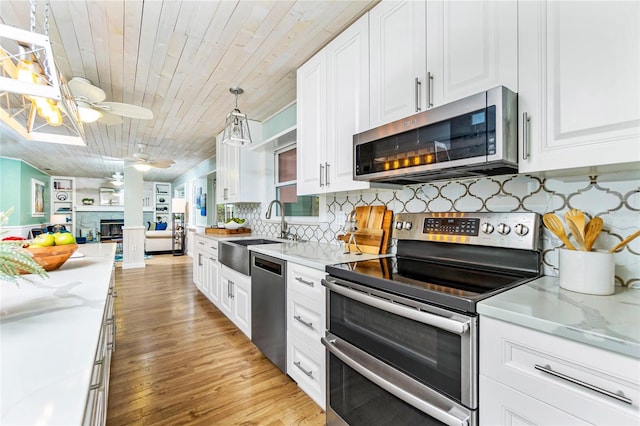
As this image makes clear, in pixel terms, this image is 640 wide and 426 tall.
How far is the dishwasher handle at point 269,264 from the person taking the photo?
6.60 ft

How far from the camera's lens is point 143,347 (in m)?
2.52

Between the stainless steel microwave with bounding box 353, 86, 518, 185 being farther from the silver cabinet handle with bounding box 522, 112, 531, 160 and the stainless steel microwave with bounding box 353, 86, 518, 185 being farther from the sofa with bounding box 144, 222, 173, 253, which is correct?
the sofa with bounding box 144, 222, 173, 253

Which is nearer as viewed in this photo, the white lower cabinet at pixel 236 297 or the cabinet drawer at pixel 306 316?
the cabinet drawer at pixel 306 316

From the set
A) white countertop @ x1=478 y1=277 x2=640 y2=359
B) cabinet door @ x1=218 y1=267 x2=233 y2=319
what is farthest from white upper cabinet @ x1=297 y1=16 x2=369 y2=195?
cabinet door @ x1=218 y1=267 x2=233 y2=319

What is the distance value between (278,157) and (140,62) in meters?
1.66

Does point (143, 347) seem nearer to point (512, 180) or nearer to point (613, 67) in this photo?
point (512, 180)

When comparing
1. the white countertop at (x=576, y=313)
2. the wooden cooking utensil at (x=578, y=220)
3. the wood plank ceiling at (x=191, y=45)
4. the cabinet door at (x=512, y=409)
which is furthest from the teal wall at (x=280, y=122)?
the cabinet door at (x=512, y=409)

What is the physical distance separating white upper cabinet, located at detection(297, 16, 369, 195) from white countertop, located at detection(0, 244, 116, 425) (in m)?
1.40

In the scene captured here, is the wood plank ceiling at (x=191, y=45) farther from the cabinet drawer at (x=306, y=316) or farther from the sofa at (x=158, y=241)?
the sofa at (x=158, y=241)

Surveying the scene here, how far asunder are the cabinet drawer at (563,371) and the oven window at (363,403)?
0.35m

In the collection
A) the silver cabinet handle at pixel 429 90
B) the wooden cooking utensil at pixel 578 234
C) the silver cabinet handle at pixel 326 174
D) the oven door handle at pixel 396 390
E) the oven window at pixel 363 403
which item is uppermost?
the silver cabinet handle at pixel 429 90

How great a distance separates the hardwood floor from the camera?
1.67m

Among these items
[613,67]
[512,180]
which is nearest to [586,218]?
A: [512,180]

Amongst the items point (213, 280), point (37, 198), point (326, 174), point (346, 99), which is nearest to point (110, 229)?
point (37, 198)
